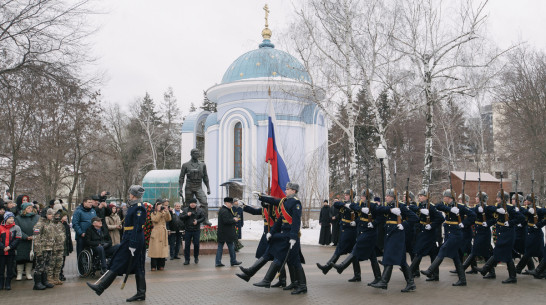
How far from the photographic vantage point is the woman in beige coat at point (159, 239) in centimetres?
1207

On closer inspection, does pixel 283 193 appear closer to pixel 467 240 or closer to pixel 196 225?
pixel 196 225

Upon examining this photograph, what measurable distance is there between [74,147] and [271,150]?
22.1 m

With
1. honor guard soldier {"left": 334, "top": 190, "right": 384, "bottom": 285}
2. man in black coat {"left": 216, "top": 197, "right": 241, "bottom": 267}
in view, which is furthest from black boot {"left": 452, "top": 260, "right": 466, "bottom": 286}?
man in black coat {"left": 216, "top": 197, "right": 241, "bottom": 267}

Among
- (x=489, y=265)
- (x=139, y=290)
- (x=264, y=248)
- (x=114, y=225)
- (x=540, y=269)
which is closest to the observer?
(x=139, y=290)

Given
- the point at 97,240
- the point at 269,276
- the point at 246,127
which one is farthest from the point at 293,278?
the point at 246,127

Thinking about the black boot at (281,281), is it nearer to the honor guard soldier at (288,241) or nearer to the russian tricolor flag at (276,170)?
the honor guard soldier at (288,241)

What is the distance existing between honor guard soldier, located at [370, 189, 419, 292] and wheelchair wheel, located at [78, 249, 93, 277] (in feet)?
20.1

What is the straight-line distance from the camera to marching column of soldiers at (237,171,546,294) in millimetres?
9188

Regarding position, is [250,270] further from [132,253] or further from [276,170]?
[276,170]

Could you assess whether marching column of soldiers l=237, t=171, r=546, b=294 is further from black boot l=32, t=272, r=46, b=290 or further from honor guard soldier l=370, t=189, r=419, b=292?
black boot l=32, t=272, r=46, b=290

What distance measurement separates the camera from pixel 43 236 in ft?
32.7

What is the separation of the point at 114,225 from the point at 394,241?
661 cm

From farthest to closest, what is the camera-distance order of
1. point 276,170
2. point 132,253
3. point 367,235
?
1. point 276,170
2. point 367,235
3. point 132,253

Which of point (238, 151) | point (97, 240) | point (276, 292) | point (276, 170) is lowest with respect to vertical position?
point (276, 292)
